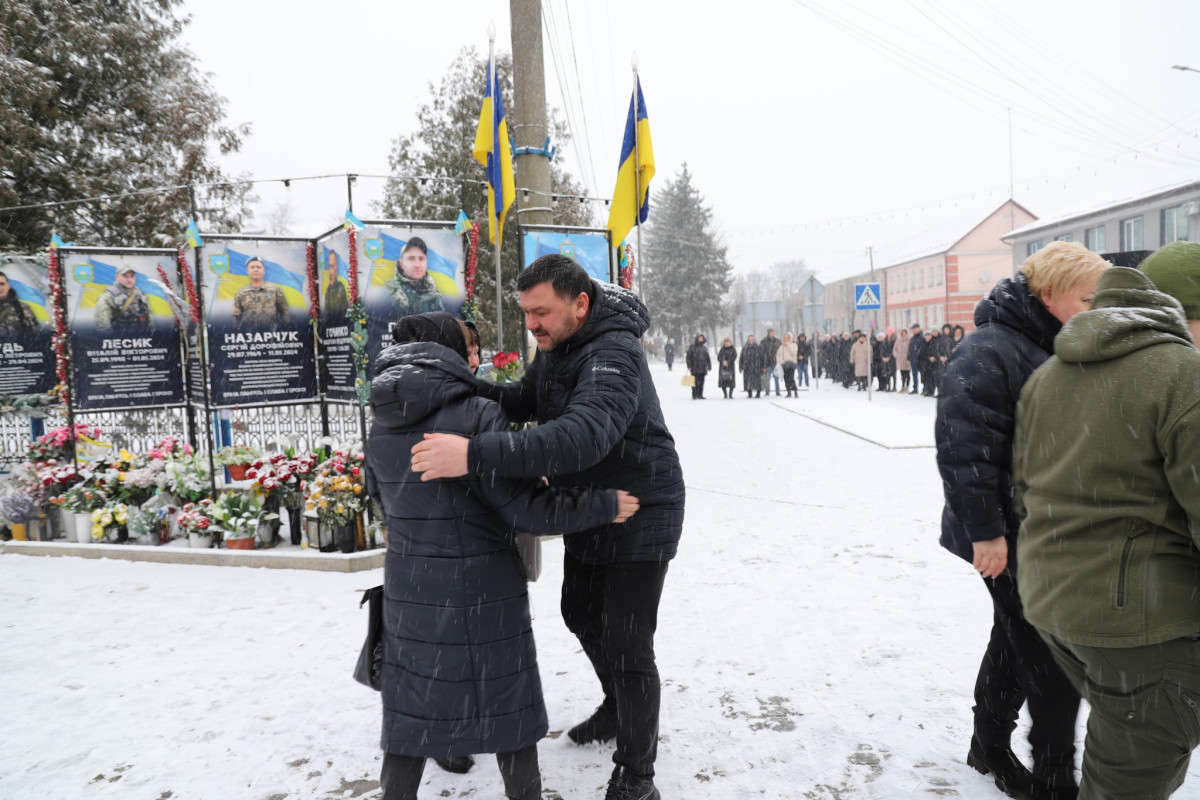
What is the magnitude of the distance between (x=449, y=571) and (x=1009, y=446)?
1.79m

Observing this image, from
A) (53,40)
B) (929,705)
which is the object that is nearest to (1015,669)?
(929,705)

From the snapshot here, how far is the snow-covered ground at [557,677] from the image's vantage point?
3152mm

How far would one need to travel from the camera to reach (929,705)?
3582 mm

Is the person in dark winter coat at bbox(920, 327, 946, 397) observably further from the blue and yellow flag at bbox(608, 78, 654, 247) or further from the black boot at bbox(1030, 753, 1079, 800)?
the black boot at bbox(1030, 753, 1079, 800)

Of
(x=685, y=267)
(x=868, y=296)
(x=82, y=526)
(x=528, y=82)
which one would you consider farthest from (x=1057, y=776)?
(x=685, y=267)

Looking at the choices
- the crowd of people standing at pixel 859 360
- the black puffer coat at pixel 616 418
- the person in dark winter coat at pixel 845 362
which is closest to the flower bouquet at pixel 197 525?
the black puffer coat at pixel 616 418

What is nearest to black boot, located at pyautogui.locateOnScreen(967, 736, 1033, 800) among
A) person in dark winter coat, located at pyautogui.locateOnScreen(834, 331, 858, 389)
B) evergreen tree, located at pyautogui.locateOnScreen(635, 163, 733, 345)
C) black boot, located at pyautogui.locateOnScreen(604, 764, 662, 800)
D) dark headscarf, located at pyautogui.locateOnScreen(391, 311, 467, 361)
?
black boot, located at pyautogui.locateOnScreen(604, 764, 662, 800)

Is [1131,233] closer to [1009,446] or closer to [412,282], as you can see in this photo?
[412,282]

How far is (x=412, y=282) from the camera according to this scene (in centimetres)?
693

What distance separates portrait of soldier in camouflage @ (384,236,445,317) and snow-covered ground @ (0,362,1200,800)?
2301 mm

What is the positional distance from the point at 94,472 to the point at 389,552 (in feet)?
21.6

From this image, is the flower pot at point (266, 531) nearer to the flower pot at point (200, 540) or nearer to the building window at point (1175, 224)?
the flower pot at point (200, 540)

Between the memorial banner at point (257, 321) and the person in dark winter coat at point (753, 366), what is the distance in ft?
55.8

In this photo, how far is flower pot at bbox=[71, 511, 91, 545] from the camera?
7.21 metres
